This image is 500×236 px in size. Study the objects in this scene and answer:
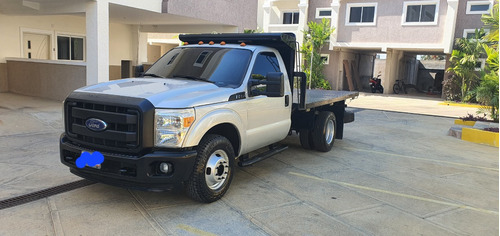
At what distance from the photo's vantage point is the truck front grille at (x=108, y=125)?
13.6 feet

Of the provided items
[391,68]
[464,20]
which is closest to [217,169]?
[464,20]

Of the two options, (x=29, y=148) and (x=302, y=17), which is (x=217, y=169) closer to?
(x=29, y=148)

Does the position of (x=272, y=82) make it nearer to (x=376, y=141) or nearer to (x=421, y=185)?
(x=421, y=185)

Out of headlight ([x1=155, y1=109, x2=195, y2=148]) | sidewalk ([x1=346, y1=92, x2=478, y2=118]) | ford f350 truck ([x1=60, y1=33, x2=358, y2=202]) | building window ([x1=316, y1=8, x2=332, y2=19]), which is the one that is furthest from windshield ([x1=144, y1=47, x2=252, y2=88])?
building window ([x1=316, y1=8, x2=332, y2=19])

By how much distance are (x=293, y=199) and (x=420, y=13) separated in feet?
69.4

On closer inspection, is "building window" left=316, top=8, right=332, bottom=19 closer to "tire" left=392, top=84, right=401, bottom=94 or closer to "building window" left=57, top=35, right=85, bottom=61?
"tire" left=392, top=84, right=401, bottom=94

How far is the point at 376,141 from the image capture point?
370 inches

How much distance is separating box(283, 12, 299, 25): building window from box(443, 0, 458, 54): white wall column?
10.1 metres

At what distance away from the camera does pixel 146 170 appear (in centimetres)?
412

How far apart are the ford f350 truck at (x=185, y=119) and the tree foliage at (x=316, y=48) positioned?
19171 mm

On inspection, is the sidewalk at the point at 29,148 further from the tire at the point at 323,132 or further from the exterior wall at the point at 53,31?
the tire at the point at 323,132

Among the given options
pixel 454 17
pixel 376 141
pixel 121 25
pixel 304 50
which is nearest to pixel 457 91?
pixel 454 17

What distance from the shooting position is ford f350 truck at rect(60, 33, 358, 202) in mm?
4188

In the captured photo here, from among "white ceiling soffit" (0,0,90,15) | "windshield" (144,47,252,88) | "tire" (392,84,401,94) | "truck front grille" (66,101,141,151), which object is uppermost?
"white ceiling soffit" (0,0,90,15)
